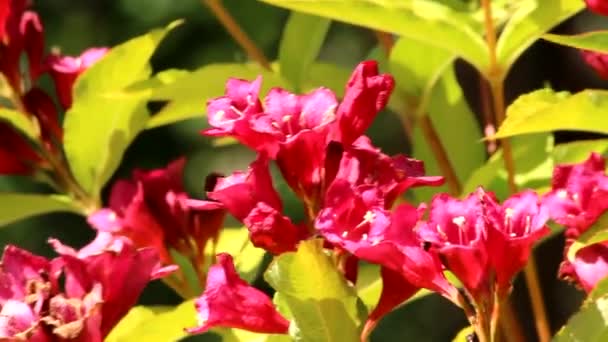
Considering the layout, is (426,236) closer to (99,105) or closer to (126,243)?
(126,243)

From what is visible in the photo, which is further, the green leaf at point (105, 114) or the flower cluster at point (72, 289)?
the green leaf at point (105, 114)

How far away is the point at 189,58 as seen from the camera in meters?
3.28

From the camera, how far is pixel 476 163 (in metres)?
1.13

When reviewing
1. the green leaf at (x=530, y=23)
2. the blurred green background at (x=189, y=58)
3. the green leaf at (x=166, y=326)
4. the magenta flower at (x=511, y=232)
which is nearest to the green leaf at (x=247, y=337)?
the green leaf at (x=166, y=326)

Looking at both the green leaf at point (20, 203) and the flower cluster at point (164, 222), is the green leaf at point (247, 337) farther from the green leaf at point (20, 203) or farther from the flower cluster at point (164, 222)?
the green leaf at point (20, 203)

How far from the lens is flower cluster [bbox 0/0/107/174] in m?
1.05

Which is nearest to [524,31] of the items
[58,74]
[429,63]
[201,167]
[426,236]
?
[429,63]

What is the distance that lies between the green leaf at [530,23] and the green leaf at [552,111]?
0.28 feet

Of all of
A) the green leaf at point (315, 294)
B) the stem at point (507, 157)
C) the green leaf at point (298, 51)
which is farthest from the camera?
the green leaf at point (298, 51)

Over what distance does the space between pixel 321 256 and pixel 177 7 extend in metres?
2.61

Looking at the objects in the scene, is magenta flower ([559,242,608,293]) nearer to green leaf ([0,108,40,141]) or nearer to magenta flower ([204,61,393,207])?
magenta flower ([204,61,393,207])

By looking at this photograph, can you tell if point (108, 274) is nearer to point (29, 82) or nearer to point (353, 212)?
point (353, 212)

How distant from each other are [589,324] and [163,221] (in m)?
0.38

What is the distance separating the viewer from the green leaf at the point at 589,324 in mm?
693
